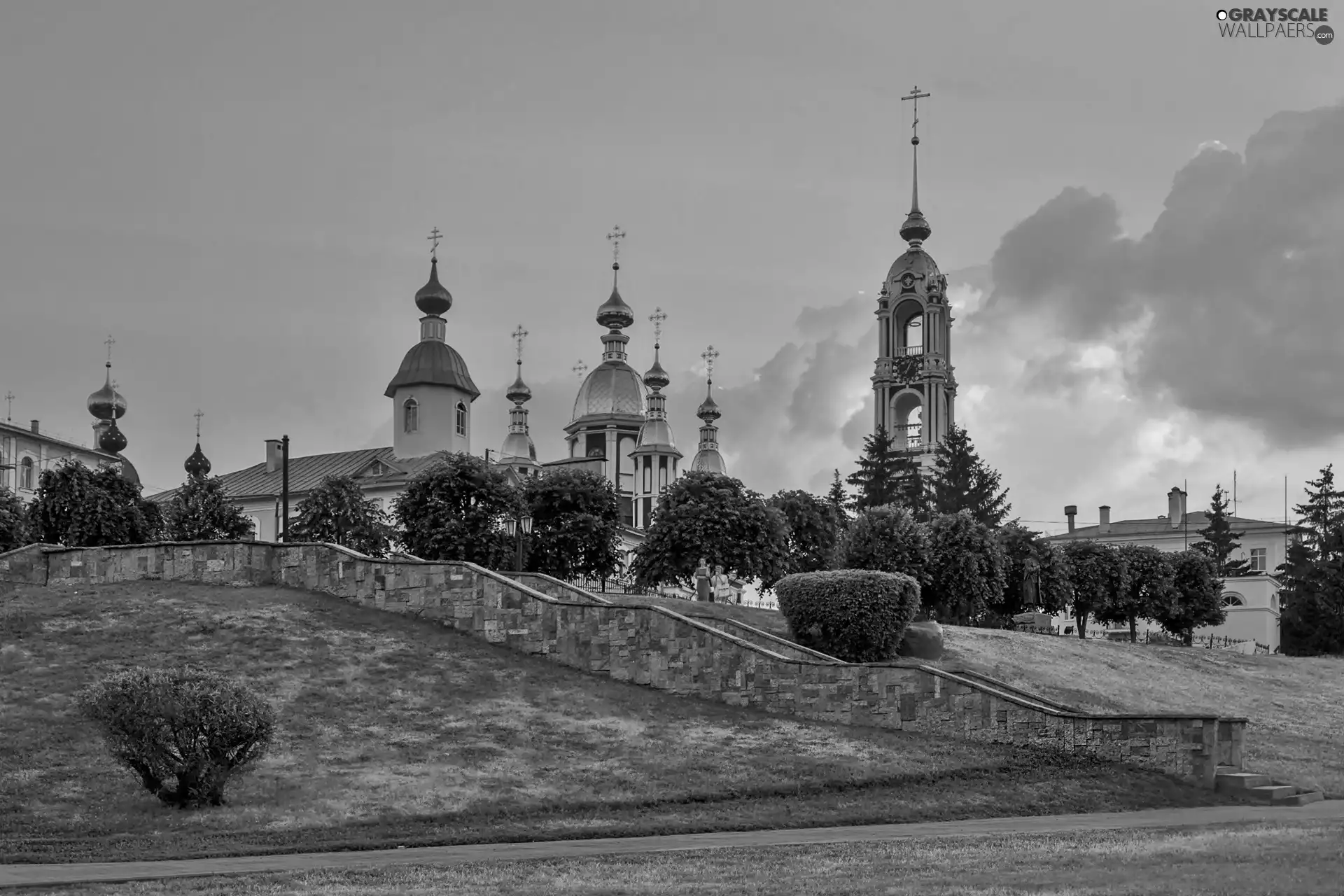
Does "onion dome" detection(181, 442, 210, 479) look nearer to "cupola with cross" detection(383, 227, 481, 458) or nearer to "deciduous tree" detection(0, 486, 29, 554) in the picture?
"cupola with cross" detection(383, 227, 481, 458)

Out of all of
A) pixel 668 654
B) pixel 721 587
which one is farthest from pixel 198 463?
pixel 668 654

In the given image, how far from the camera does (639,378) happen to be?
128 meters

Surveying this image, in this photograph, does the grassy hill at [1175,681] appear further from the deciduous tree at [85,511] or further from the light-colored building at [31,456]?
the light-colored building at [31,456]

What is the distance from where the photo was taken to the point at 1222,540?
94250 mm

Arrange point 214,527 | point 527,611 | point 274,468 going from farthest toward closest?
point 274,468 → point 214,527 → point 527,611

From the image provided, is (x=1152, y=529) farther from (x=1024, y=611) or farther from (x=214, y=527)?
(x=214, y=527)

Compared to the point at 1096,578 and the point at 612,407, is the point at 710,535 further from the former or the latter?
the point at 612,407

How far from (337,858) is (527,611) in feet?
46.1

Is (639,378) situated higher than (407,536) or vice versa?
(639,378)

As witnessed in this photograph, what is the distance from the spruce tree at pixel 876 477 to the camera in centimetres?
9400

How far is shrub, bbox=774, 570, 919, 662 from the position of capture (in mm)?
34500

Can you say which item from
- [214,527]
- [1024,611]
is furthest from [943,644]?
[214,527]

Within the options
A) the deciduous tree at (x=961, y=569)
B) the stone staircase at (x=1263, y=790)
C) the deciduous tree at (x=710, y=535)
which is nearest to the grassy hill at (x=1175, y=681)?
the stone staircase at (x=1263, y=790)

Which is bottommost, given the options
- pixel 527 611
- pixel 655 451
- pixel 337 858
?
pixel 337 858
